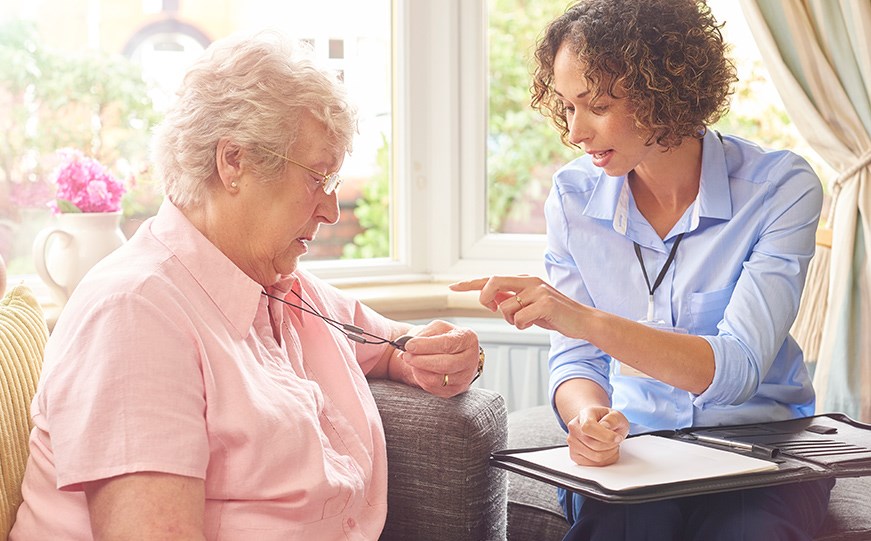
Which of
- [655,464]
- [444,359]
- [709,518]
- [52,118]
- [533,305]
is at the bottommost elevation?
[709,518]

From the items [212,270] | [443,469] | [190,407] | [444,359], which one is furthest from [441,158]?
[190,407]

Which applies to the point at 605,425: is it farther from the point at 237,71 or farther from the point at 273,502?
the point at 237,71

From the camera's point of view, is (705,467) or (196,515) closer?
(196,515)

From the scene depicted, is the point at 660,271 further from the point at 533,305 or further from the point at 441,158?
the point at 441,158

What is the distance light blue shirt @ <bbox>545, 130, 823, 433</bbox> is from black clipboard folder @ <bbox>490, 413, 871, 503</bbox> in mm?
100

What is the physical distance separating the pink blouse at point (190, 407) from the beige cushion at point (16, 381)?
0.04m

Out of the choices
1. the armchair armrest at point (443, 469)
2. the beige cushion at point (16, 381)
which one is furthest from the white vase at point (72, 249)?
the armchair armrest at point (443, 469)

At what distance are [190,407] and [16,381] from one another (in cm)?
37

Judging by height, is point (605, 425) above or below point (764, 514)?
above

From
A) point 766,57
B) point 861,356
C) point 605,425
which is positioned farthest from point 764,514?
point 766,57

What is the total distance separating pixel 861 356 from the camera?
8.59 feet

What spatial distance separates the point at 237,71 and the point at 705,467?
93 cm

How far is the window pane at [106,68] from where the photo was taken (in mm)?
2645

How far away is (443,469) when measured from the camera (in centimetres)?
176
